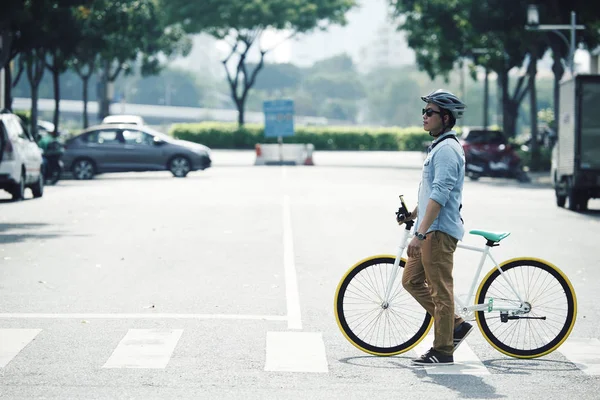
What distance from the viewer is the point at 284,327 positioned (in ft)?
31.8

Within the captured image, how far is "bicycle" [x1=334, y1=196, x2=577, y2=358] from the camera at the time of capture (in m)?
8.45

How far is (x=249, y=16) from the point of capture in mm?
68875

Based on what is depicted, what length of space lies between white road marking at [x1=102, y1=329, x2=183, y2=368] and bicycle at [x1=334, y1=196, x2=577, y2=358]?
46.0 inches

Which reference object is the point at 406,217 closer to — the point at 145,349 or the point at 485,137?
the point at 145,349

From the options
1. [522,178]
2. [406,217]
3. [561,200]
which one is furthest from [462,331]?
[522,178]

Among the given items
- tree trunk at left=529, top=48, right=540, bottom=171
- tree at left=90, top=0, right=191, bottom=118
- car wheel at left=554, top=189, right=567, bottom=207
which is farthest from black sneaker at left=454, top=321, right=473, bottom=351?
tree trunk at left=529, top=48, right=540, bottom=171

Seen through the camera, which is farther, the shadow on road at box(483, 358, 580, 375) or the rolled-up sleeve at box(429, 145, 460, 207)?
the shadow on road at box(483, 358, 580, 375)

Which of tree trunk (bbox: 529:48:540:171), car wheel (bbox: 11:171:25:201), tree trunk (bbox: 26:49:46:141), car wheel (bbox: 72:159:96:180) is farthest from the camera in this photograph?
tree trunk (bbox: 529:48:540:171)

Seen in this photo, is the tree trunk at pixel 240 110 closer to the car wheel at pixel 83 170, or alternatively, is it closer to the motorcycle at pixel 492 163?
the motorcycle at pixel 492 163

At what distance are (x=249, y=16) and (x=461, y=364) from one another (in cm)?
6163

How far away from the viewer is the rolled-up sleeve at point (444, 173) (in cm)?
791

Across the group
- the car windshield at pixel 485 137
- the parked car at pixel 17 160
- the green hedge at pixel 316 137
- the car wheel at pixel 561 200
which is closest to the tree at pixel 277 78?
the green hedge at pixel 316 137

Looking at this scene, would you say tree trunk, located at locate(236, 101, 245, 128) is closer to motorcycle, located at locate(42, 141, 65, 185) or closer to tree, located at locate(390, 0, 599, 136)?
tree, located at locate(390, 0, 599, 136)

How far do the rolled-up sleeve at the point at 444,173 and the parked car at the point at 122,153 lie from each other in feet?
94.9
